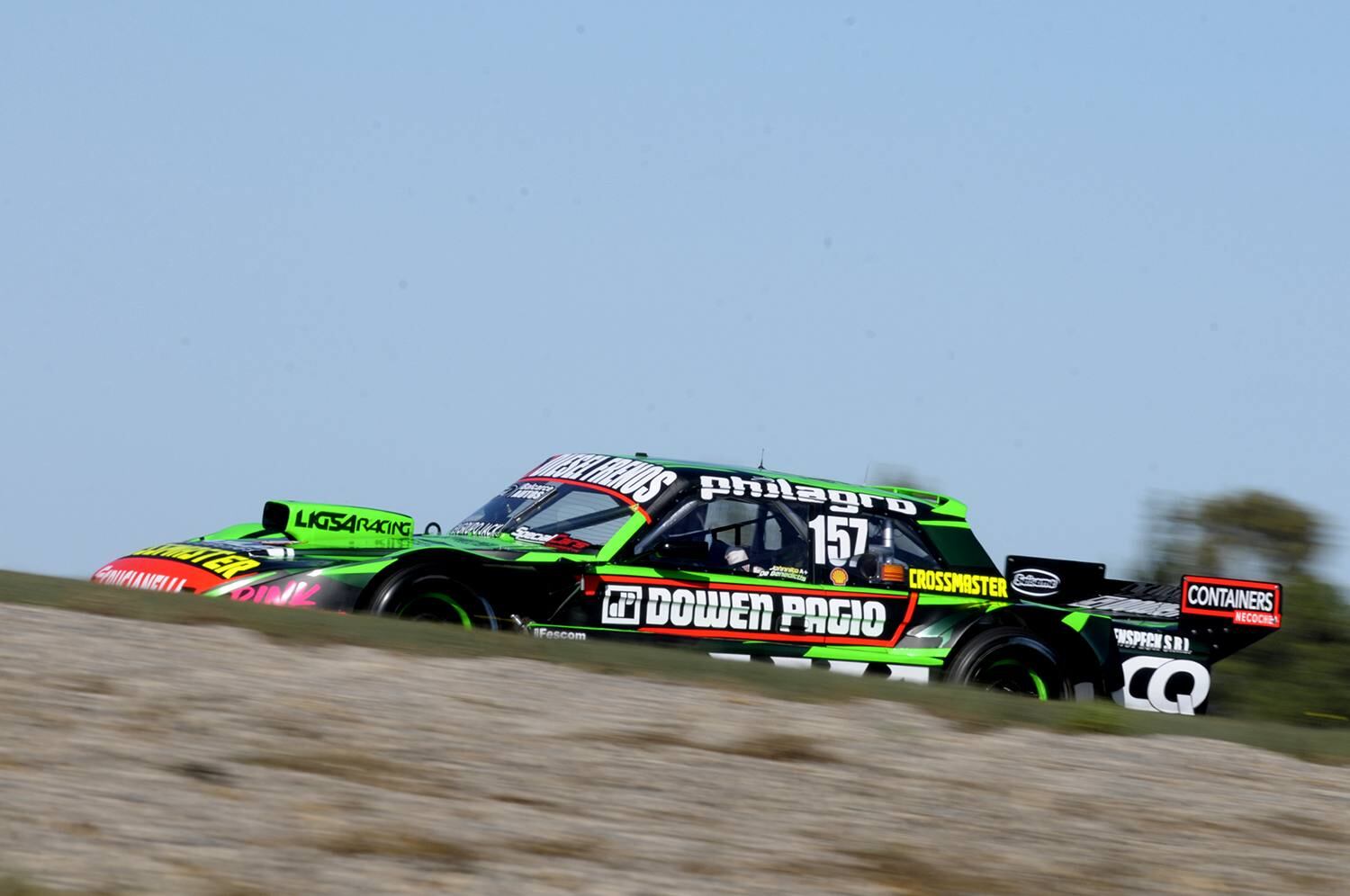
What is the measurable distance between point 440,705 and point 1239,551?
Result: 1489 centimetres

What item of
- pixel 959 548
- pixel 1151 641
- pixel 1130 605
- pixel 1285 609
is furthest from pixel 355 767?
pixel 1285 609

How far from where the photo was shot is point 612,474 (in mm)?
10133

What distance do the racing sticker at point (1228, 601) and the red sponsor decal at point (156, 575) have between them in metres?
5.89

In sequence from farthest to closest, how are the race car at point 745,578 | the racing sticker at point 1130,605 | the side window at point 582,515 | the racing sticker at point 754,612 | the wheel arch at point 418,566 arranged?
the racing sticker at point 1130,605 → the side window at point 582,515 → the racing sticker at point 754,612 → the race car at point 745,578 → the wheel arch at point 418,566

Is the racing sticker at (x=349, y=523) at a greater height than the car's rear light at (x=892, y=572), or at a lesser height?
greater

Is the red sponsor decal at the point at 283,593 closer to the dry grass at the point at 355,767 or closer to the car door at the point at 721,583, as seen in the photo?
the car door at the point at 721,583

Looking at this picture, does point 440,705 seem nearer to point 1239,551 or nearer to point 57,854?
point 57,854

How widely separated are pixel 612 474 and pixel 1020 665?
8.98 feet

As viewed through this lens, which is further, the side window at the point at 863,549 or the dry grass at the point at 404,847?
the side window at the point at 863,549

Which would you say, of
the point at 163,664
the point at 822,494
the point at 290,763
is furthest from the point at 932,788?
the point at 822,494

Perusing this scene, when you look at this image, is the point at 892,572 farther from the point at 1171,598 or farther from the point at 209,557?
the point at 209,557

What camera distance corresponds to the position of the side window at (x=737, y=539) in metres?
9.57

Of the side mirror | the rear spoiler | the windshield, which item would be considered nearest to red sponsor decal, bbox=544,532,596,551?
the windshield

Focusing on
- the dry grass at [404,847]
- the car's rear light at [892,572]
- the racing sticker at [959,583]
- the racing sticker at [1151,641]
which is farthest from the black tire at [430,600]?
the dry grass at [404,847]
